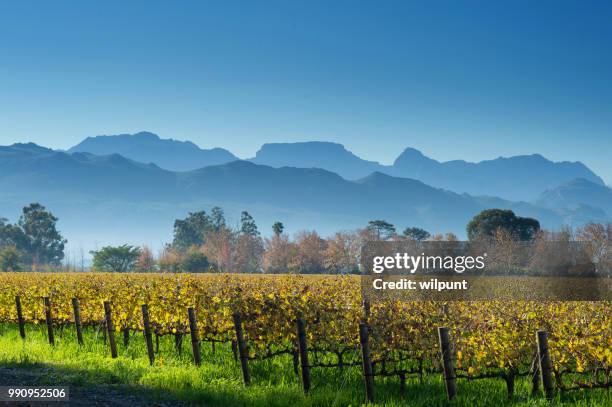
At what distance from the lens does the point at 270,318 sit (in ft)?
46.8

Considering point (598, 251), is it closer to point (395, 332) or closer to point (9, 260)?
point (395, 332)

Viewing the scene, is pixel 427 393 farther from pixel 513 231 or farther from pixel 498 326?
pixel 513 231

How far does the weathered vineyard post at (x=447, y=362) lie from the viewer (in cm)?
1156

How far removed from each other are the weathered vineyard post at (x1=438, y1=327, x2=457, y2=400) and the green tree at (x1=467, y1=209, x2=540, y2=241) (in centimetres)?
9141

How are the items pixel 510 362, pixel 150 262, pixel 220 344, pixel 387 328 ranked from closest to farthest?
pixel 510 362
pixel 387 328
pixel 220 344
pixel 150 262

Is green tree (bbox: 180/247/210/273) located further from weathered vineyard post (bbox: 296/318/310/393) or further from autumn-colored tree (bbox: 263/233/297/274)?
weathered vineyard post (bbox: 296/318/310/393)

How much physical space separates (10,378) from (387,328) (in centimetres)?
838

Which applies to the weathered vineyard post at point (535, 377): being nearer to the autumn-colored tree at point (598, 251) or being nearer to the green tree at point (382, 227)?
the autumn-colored tree at point (598, 251)

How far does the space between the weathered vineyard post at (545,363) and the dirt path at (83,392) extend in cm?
666

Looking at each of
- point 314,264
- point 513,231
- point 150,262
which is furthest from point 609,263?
point 150,262

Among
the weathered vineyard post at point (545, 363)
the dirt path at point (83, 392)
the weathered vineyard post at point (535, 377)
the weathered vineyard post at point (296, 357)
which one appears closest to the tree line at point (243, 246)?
the dirt path at point (83, 392)

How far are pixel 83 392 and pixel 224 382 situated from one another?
2.83 meters

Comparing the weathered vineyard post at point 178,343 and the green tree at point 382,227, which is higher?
the green tree at point 382,227

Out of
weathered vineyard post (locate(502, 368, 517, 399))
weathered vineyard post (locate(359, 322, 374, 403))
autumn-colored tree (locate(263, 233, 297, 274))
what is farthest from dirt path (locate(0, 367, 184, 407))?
autumn-colored tree (locate(263, 233, 297, 274))
